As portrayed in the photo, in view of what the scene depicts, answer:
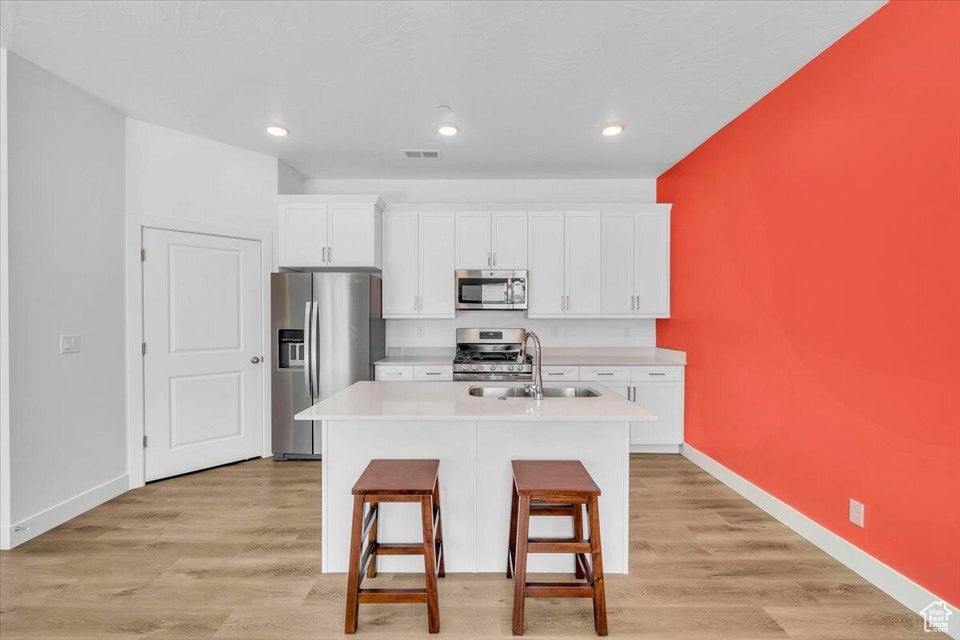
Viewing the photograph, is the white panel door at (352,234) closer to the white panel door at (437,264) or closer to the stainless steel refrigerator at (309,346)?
the stainless steel refrigerator at (309,346)

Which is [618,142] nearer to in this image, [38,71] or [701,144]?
[701,144]

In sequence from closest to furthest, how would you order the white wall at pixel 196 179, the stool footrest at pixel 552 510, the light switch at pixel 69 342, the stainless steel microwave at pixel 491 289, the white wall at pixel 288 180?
the stool footrest at pixel 552 510 → the light switch at pixel 69 342 → the white wall at pixel 196 179 → the white wall at pixel 288 180 → the stainless steel microwave at pixel 491 289

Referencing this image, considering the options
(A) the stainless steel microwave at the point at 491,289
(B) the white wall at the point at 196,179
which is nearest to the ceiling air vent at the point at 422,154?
(A) the stainless steel microwave at the point at 491,289

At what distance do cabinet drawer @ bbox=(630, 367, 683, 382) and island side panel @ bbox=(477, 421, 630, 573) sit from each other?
208cm

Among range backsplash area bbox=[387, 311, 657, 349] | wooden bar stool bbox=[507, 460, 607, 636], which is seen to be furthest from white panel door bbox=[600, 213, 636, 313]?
wooden bar stool bbox=[507, 460, 607, 636]

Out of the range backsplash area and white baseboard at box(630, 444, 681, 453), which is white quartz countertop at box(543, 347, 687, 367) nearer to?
the range backsplash area

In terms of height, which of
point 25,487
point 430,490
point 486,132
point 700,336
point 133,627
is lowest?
point 133,627

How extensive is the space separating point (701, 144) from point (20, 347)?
4.90 m

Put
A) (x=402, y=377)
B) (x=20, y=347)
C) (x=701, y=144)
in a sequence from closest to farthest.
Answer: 1. (x=20, y=347)
2. (x=701, y=144)
3. (x=402, y=377)

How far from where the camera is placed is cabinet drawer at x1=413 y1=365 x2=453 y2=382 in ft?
13.7

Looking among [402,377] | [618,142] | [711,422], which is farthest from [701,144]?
[402,377]

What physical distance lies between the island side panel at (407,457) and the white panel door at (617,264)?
2.73m

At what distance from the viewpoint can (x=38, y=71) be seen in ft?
8.68

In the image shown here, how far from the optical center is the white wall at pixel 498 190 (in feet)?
15.5
